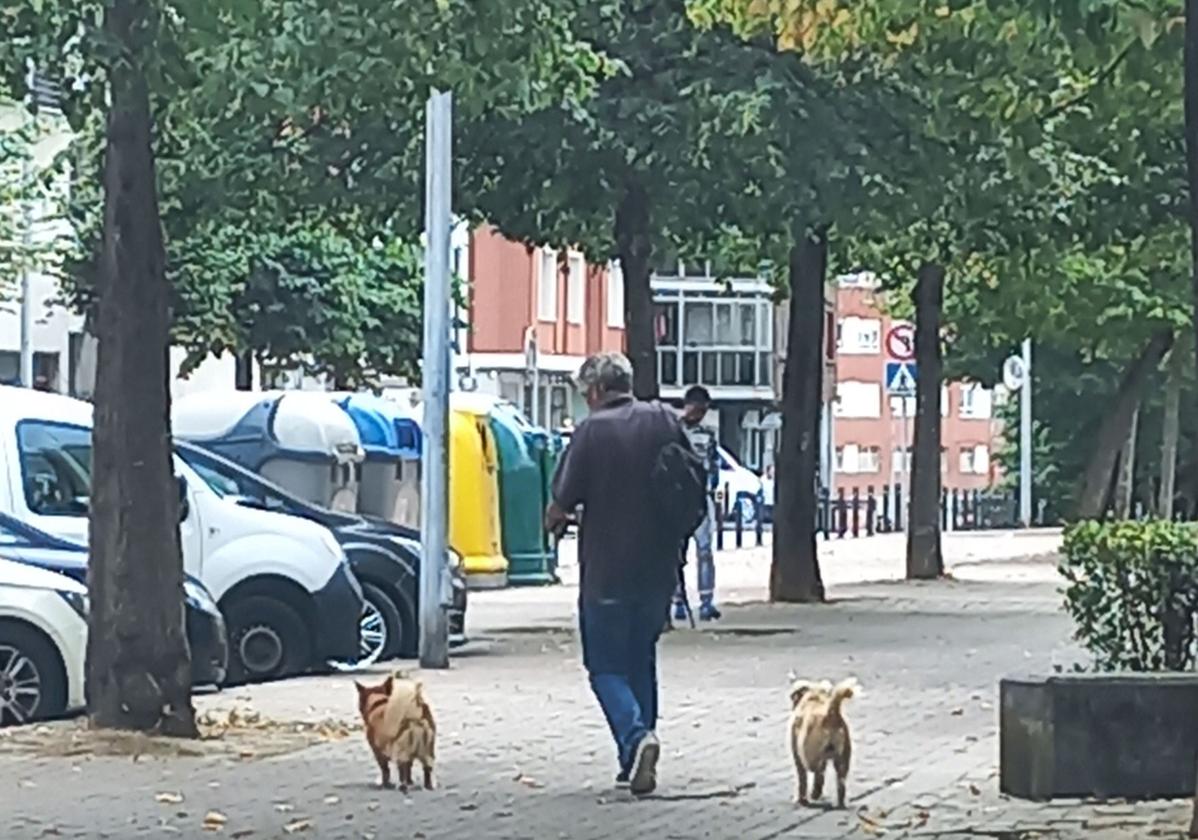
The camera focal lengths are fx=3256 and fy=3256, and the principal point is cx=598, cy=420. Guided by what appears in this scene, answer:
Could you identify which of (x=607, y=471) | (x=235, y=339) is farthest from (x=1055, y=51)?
(x=235, y=339)

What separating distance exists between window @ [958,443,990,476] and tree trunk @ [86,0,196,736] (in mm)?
100549

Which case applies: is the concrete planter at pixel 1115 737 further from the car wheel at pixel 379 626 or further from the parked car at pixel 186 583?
the car wheel at pixel 379 626

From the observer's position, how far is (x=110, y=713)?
53.5 ft

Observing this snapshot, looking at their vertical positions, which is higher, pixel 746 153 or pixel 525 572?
pixel 746 153

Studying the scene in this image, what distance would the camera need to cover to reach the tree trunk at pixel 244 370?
47.4 meters

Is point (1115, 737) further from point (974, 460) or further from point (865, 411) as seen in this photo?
point (974, 460)

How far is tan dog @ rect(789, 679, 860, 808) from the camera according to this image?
43.6 ft

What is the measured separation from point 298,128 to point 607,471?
12.1 metres

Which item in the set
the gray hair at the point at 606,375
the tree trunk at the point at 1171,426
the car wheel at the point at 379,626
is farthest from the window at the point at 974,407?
the gray hair at the point at 606,375

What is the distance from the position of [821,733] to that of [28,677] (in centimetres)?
628

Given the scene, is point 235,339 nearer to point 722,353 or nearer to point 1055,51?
point 1055,51

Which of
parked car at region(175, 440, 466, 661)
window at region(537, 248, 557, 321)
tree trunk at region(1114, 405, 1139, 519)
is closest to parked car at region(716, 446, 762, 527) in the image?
tree trunk at region(1114, 405, 1139, 519)

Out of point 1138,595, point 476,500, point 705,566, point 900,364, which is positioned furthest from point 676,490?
point 900,364

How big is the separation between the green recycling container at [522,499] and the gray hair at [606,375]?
69.0 feet
